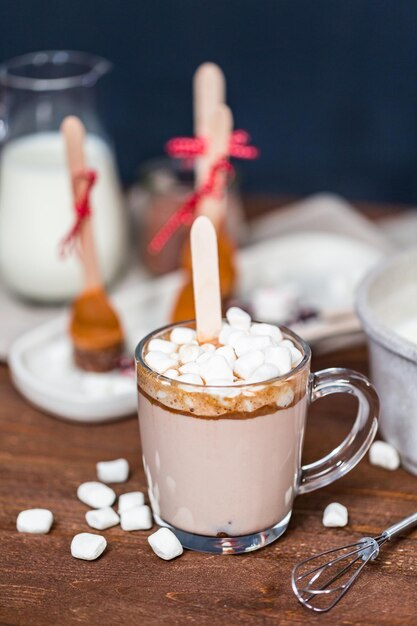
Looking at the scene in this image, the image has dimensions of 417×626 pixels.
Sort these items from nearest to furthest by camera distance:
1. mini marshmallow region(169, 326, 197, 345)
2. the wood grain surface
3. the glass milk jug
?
the wood grain surface < mini marshmallow region(169, 326, 197, 345) < the glass milk jug

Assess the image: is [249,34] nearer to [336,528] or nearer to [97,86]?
[97,86]

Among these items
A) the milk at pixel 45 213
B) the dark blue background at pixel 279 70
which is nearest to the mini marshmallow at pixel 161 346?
the milk at pixel 45 213

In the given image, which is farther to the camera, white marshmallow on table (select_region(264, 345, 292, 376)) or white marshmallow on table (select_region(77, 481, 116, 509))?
white marshmallow on table (select_region(77, 481, 116, 509))

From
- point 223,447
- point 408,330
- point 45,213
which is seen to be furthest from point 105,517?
point 45,213

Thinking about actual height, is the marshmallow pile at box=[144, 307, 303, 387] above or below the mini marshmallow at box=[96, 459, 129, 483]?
above

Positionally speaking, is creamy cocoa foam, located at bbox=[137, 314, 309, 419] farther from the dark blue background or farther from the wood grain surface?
the dark blue background

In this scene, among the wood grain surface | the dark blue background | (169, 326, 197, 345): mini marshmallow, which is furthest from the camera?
the dark blue background

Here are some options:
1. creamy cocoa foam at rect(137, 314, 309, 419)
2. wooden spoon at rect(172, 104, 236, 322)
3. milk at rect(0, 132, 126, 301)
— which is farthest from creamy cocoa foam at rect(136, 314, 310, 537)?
milk at rect(0, 132, 126, 301)

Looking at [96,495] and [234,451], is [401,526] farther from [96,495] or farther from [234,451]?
[96,495]
